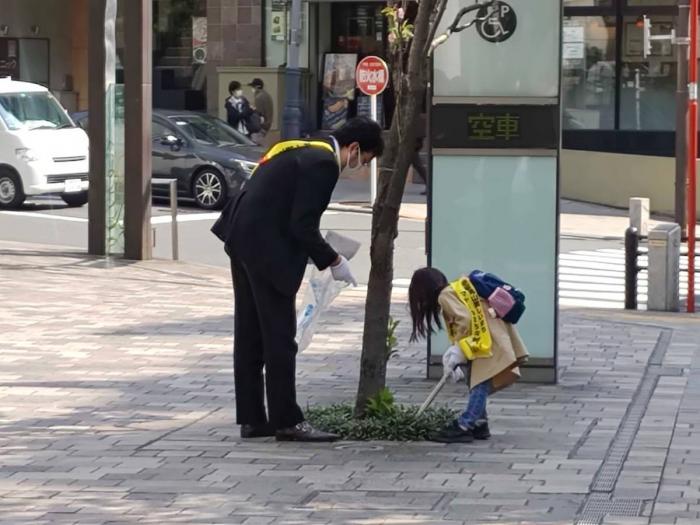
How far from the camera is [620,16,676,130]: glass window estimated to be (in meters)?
27.8

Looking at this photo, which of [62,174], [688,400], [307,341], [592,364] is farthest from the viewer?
[62,174]

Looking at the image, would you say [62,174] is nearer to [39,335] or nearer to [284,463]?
[39,335]

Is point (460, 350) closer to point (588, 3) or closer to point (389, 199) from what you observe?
point (389, 199)

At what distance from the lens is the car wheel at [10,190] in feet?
75.8

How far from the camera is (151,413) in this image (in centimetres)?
874

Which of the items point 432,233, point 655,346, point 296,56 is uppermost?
point 296,56

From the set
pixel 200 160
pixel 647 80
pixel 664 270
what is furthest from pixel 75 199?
pixel 664 270

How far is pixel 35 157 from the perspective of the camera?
22922 millimetres

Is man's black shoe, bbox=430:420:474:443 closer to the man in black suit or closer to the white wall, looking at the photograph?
the man in black suit

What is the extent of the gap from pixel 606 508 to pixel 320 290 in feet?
7.65

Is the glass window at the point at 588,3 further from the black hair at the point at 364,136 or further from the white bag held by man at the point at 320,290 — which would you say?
the black hair at the point at 364,136

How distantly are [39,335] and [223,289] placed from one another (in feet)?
10.8

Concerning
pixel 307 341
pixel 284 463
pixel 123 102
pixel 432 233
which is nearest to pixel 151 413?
pixel 307 341

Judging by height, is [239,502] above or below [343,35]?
below
